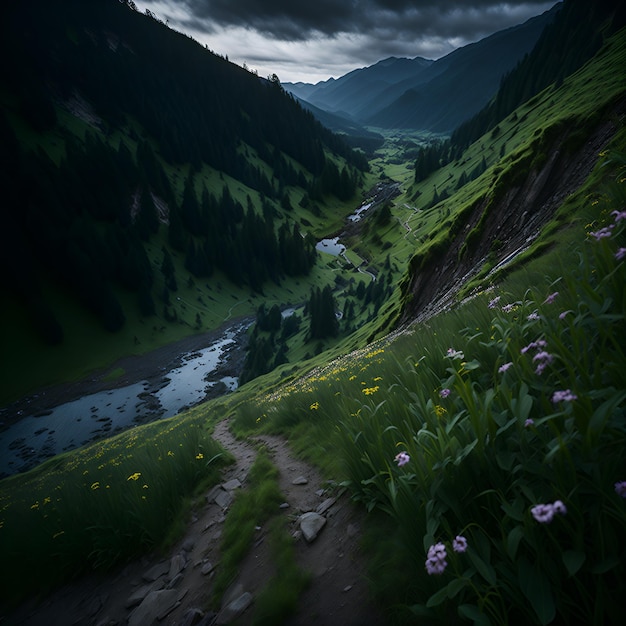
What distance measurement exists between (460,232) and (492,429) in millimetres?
26690

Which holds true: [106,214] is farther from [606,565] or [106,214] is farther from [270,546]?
[606,565]

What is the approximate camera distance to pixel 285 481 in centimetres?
616

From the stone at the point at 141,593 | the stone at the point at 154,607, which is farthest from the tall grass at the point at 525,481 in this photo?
the stone at the point at 141,593

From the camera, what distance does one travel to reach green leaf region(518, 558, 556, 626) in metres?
1.75

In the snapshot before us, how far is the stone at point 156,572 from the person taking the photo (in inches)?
203

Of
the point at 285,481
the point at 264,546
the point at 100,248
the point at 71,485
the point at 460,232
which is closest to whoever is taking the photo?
the point at 264,546

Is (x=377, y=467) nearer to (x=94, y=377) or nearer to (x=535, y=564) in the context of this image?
(x=535, y=564)

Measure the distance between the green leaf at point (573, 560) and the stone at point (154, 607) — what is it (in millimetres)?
4815

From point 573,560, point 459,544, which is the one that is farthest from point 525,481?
point 459,544

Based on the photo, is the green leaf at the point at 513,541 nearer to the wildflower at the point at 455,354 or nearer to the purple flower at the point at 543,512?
the purple flower at the point at 543,512

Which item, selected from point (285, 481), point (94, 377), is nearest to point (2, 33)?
point (94, 377)

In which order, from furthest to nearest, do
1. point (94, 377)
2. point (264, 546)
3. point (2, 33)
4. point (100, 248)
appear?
point (2, 33) < point (100, 248) < point (94, 377) < point (264, 546)

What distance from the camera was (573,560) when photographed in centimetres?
171

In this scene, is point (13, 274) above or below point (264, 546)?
above
